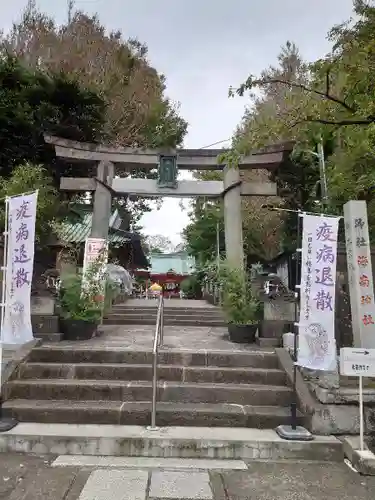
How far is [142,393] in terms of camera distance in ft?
19.2

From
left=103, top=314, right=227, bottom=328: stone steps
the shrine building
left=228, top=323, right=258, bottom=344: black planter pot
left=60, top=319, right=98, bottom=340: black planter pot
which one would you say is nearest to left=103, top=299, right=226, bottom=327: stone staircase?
left=103, top=314, right=227, bottom=328: stone steps

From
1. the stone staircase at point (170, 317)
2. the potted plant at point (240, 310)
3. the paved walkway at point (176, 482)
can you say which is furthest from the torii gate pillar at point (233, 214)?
the paved walkway at point (176, 482)

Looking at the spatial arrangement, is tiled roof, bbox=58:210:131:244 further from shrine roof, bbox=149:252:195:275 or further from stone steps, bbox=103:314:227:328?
shrine roof, bbox=149:252:195:275

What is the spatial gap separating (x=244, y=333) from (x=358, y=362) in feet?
11.6

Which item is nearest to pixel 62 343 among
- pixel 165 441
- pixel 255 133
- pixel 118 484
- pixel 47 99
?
pixel 165 441

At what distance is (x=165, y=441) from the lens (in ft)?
15.9

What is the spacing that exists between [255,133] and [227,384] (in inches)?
143

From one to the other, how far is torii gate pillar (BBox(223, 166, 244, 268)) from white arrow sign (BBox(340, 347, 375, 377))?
24.2 ft

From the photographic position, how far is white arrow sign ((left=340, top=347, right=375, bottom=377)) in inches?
187

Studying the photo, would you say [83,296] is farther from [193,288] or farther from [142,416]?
[193,288]

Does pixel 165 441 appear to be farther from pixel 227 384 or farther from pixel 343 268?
pixel 343 268

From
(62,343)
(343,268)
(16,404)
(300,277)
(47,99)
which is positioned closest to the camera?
(16,404)

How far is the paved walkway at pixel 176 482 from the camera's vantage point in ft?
12.6

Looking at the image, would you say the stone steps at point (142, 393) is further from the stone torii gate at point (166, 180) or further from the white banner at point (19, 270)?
the stone torii gate at point (166, 180)
